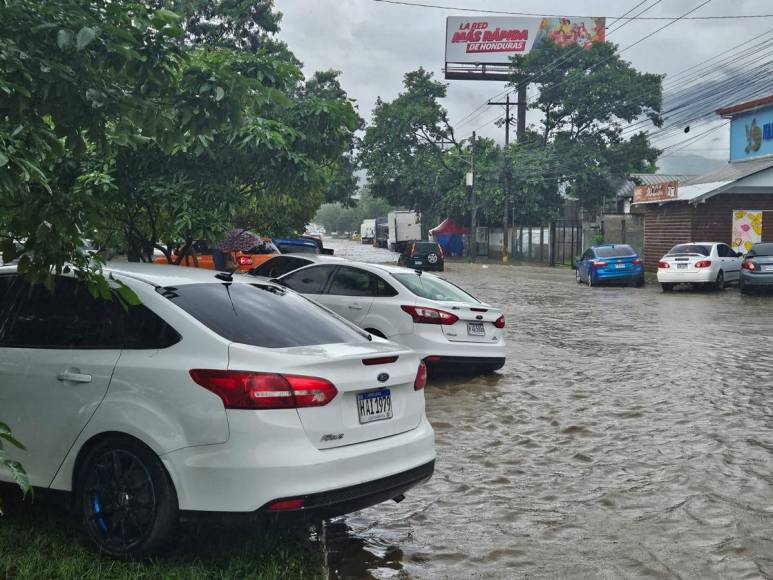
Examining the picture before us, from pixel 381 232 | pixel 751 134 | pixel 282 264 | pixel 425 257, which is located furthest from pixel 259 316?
pixel 381 232

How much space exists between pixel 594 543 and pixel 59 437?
3180 millimetres

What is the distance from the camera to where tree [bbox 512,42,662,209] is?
204 feet

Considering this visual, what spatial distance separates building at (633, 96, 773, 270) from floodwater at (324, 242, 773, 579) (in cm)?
2378

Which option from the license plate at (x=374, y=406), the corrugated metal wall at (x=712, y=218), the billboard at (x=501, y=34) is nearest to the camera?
the license plate at (x=374, y=406)

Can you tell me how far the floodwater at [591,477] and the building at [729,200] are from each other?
23.8 metres

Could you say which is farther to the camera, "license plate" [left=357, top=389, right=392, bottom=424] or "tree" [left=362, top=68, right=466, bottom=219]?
"tree" [left=362, top=68, right=466, bottom=219]

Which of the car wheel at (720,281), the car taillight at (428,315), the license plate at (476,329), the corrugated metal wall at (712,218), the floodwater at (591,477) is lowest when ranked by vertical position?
the floodwater at (591,477)

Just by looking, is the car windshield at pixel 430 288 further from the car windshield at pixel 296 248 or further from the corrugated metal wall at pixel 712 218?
the corrugated metal wall at pixel 712 218

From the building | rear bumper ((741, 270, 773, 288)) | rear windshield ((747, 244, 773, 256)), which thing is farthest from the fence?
rear bumper ((741, 270, 773, 288))

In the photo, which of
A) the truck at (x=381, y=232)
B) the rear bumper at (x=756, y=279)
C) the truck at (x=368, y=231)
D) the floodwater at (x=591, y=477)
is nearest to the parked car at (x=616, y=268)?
the rear bumper at (x=756, y=279)

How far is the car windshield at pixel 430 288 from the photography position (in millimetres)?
11656

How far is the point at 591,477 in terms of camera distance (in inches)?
279

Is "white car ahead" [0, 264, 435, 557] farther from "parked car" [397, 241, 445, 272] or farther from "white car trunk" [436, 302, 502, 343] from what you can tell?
"parked car" [397, 241, 445, 272]

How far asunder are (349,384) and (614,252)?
27830 mm
